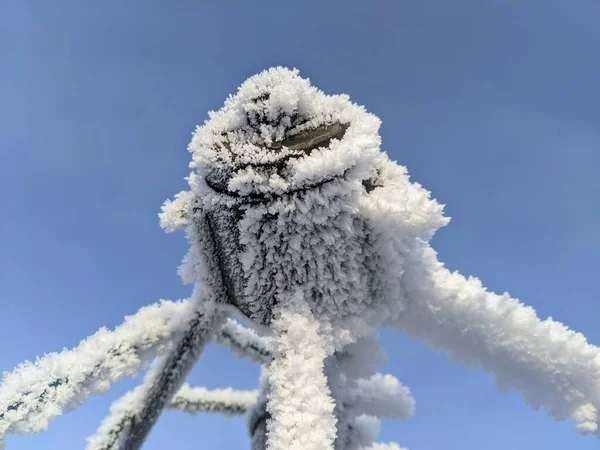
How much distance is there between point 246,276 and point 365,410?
897 millimetres

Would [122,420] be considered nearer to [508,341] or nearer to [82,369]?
[82,369]

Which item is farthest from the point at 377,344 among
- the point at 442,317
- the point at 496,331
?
the point at 496,331

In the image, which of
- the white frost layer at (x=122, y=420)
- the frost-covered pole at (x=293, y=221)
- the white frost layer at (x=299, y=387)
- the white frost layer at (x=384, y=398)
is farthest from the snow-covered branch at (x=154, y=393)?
the white frost layer at (x=384, y=398)

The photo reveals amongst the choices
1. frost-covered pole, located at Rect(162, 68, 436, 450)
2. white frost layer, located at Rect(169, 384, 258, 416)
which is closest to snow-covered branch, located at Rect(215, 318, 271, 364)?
white frost layer, located at Rect(169, 384, 258, 416)

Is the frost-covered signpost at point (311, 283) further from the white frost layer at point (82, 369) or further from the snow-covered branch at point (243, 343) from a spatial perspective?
the snow-covered branch at point (243, 343)

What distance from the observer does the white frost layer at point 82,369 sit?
1.34m

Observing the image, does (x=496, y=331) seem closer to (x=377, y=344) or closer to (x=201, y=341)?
(x=377, y=344)

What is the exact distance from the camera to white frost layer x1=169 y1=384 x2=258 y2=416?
247 centimetres

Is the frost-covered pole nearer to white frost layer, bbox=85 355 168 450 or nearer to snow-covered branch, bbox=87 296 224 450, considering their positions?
snow-covered branch, bbox=87 296 224 450

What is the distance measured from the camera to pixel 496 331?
4.91ft

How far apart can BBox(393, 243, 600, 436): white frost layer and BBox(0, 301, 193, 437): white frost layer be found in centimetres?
75

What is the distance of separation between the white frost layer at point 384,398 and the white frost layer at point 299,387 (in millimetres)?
679

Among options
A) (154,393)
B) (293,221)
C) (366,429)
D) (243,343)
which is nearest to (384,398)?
(366,429)

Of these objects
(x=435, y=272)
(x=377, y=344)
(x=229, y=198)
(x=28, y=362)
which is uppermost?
(x=435, y=272)
